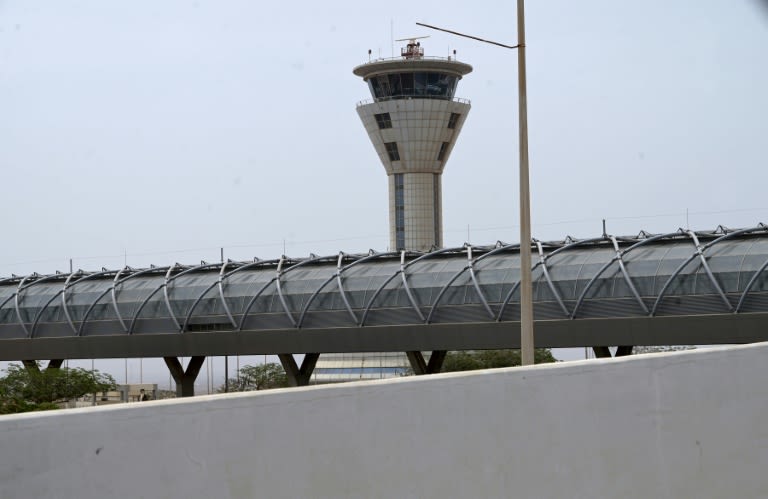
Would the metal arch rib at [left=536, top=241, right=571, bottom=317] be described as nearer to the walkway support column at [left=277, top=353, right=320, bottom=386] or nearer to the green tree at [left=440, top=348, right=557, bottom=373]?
the walkway support column at [left=277, top=353, right=320, bottom=386]

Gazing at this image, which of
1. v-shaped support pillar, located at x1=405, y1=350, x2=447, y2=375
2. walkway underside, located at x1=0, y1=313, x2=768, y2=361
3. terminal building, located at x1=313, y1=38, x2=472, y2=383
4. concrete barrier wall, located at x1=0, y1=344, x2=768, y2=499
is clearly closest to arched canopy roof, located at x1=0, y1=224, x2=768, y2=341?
walkway underside, located at x1=0, y1=313, x2=768, y2=361

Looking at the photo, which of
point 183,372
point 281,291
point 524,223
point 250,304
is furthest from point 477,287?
point 524,223

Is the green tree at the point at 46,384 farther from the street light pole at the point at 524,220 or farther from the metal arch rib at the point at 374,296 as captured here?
the street light pole at the point at 524,220

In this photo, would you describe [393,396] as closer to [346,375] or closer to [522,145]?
[522,145]

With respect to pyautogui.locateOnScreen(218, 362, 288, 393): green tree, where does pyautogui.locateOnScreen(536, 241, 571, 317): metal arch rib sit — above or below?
above

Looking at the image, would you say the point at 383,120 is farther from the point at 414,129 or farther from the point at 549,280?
the point at 549,280

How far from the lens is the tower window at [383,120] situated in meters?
133

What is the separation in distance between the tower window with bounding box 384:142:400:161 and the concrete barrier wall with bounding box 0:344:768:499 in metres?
124

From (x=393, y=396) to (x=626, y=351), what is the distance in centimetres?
4530

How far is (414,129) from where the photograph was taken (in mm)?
131750

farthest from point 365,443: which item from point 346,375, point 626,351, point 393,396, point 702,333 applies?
point 346,375

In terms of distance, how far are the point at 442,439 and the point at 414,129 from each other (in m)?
123

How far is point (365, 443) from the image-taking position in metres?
8.92

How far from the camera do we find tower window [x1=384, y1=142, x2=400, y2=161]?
135 metres
